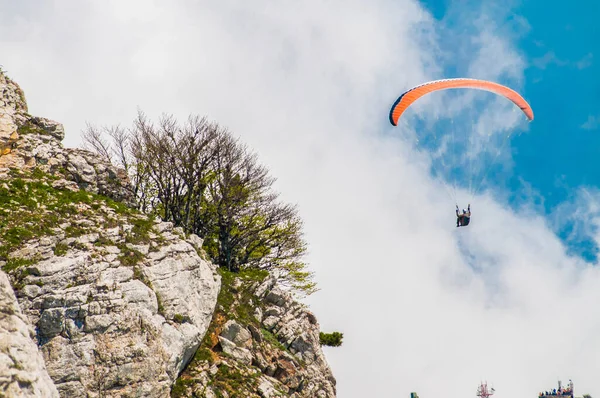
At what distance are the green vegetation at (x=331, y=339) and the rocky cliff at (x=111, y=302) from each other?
482 centimetres

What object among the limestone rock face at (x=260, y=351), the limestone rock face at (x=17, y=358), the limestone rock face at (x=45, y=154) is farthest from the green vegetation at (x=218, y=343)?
the limestone rock face at (x=17, y=358)

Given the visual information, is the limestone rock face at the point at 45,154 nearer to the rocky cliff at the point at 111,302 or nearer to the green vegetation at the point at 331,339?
the rocky cliff at the point at 111,302

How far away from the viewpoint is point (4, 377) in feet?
43.6

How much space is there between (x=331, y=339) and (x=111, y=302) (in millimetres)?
19439

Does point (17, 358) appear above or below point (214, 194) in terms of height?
below

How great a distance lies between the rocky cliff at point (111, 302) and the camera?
18680mm

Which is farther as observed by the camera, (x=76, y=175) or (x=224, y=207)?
(x=224, y=207)

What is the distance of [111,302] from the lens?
66.9ft

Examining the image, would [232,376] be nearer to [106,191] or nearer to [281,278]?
[106,191]

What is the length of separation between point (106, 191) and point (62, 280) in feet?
29.9

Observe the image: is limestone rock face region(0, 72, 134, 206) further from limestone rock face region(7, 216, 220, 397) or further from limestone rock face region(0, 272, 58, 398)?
limestone rock face region(0, 272, 58, 398)

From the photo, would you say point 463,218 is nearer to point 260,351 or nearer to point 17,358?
point 260,351

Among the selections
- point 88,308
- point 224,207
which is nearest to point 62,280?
point 88,308

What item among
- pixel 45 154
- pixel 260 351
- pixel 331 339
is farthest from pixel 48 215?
pixel 331 339
